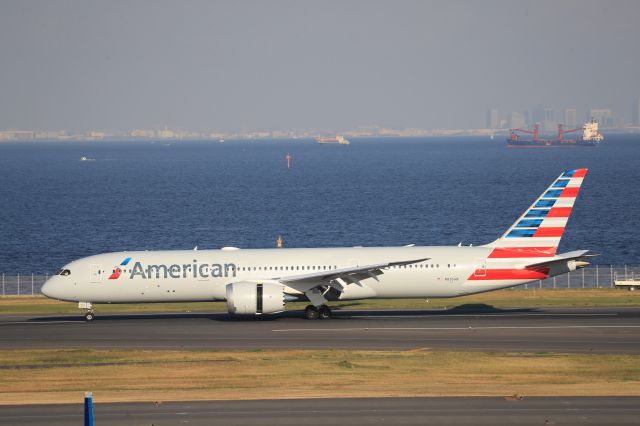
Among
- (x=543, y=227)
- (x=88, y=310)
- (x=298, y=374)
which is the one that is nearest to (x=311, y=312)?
Result: (x=88, y=310)

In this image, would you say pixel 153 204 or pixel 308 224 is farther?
pixel 153 204

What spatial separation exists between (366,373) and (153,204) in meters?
130

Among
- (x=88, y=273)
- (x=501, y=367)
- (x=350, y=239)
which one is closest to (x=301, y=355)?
(x=501, y=367)

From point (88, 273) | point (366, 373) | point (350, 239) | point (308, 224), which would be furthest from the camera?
point (308, 224)

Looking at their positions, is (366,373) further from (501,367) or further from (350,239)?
(350,239)

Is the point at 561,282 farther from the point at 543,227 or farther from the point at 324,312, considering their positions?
the point at 324,312

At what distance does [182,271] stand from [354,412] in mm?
23247

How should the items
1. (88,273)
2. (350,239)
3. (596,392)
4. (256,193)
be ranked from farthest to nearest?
1. (256,193)
2. (350,239)
3. (88,273)
4. (596,392)

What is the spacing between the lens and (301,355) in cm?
4016

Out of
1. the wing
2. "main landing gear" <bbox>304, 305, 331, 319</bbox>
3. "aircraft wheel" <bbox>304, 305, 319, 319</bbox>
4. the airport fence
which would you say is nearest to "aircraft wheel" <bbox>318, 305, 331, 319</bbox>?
"main landing gear" <bbox>304, 305, 331, 319</bbox>

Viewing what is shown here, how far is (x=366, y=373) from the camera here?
119 ft

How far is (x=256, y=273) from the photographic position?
5144cm

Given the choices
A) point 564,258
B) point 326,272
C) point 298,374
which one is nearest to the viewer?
point 298,374

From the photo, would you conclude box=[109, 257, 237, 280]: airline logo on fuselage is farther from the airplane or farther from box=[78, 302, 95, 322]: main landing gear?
box=[78, 302, 95, 322]: main landing gear
